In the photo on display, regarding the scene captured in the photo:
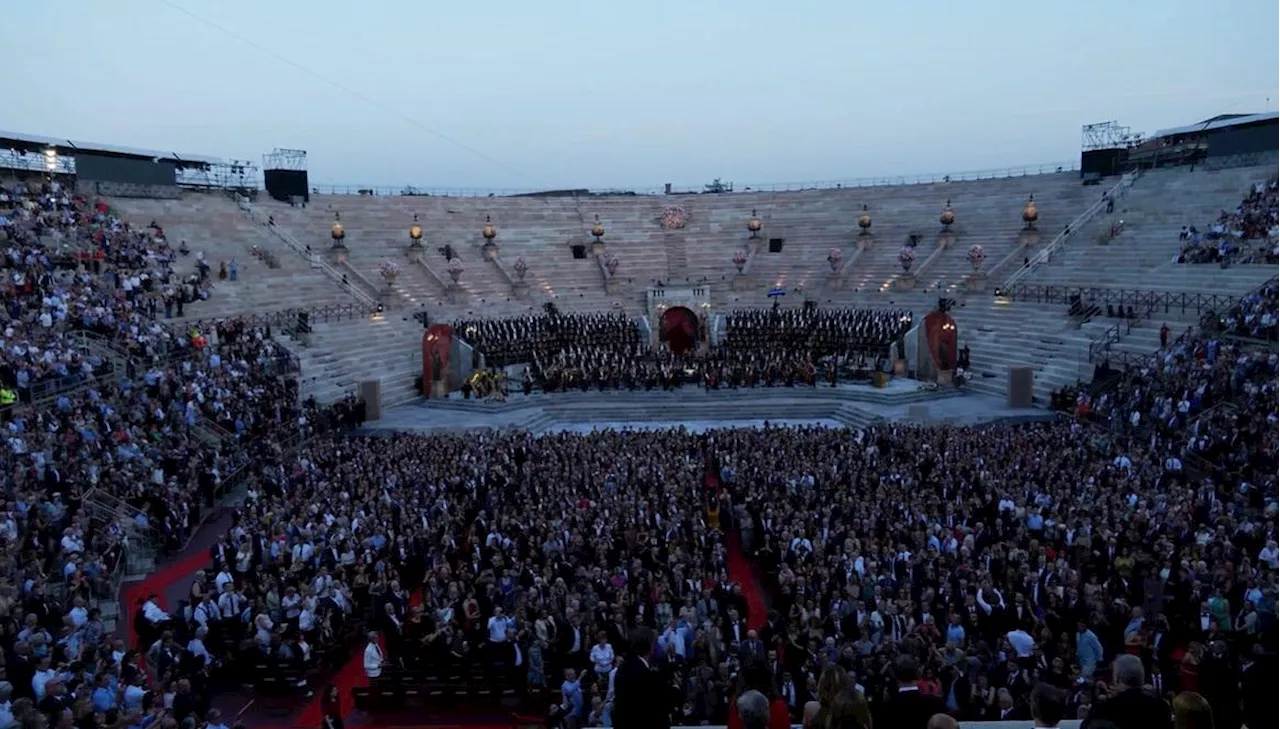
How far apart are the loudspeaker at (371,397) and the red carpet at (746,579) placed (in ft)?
50.9

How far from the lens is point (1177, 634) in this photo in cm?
1288

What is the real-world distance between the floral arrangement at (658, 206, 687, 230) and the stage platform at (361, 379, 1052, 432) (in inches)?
1011

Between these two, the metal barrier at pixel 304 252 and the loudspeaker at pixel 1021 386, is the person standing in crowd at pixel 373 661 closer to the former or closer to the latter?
the loudspeaker at pixel 1021 386

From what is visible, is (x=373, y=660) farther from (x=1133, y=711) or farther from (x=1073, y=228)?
(x=1073, y=228)

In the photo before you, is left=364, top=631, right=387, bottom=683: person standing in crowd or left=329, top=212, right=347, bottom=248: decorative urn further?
left=329, top=212, right=347, bottom=248: decorative urn

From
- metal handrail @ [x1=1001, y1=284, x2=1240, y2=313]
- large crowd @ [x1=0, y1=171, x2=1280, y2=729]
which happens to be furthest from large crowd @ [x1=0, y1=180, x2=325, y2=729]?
metal handrail @ [x1=1001, y1=284, x2=1240, y2=313]

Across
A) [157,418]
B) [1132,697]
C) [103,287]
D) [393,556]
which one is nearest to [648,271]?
[103,287]

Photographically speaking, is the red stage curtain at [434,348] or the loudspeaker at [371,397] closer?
the loudspeaker at [371,397]

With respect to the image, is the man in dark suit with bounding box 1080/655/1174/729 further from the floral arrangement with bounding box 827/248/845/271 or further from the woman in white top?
the floral arrangement with bounding box 827/248/845/271

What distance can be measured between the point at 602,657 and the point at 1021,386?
24.1 meters

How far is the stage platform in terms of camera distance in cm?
3162

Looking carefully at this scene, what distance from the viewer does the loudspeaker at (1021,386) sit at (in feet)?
101

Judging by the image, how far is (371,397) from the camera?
104ft

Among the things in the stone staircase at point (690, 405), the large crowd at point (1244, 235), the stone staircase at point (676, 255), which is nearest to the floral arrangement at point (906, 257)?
the large crowd at point (1244, 235)
